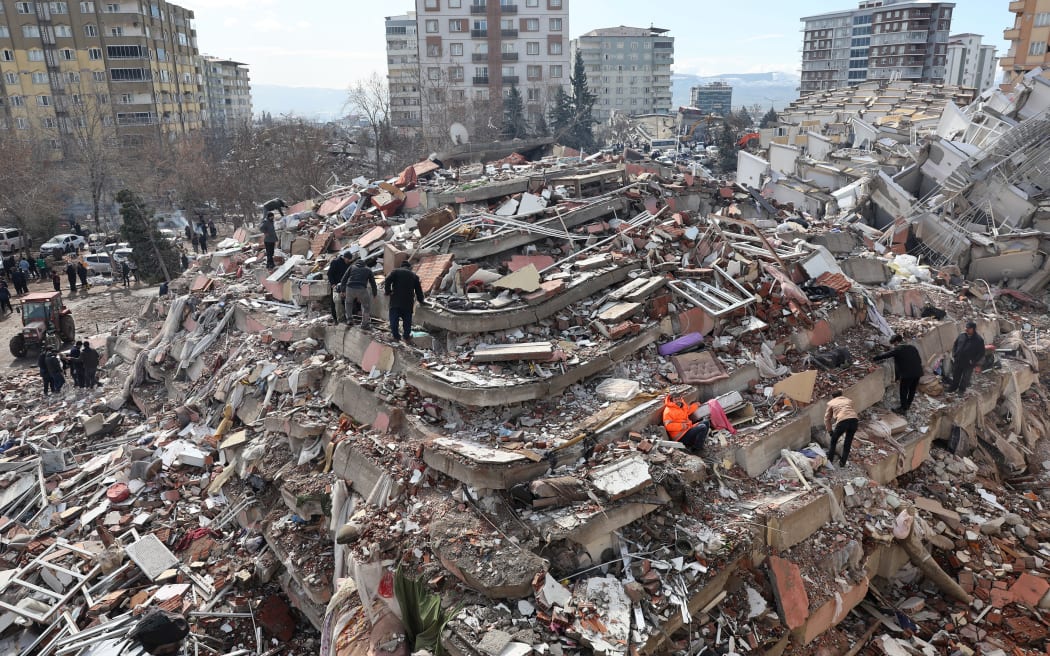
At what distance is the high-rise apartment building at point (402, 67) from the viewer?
56719 mm

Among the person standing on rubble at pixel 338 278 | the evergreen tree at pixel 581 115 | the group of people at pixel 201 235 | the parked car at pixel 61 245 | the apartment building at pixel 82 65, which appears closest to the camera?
the person standing on rubble at pixel 338 278

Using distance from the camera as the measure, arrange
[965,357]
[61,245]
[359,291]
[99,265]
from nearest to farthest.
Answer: [359,291], [965,357], [99,265], [61,245]

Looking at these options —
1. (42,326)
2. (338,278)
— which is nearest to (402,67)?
(42,326)

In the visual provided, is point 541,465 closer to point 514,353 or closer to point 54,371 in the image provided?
point 514,353

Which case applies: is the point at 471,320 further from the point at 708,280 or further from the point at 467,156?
the point at 467,156

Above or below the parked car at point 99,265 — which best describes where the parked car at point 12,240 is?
above

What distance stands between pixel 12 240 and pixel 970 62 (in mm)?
85276

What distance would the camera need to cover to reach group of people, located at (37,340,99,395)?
1245cm

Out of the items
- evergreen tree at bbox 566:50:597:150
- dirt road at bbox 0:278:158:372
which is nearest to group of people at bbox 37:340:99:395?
dirt road at bbox 0:278:158:372

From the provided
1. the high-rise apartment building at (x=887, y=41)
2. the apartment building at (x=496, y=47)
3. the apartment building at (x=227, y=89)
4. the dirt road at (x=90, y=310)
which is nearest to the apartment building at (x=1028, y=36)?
the high-rise apartment building at (x=887, y=41)

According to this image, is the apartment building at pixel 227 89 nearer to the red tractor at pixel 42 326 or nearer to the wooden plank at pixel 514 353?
the red tractor at pixel 42 326

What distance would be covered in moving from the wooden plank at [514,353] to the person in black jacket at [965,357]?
18.5 ft

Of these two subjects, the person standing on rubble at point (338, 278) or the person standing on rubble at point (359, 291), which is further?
the person standing on rubble at point (338, 278)

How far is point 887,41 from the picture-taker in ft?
221
